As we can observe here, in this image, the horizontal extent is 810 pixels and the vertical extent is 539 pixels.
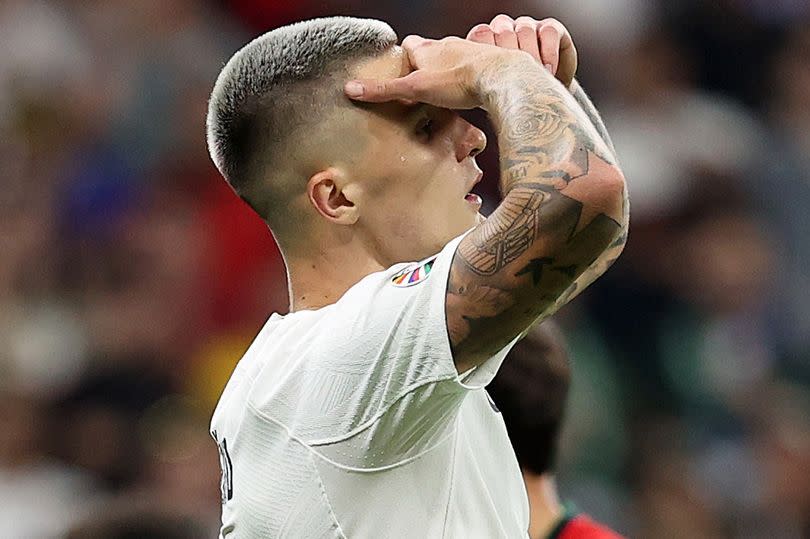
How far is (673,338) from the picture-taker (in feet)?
25.1

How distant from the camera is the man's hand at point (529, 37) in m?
2.88

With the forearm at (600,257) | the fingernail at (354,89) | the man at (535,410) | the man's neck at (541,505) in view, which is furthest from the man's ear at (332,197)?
the man's neck at (541,505)

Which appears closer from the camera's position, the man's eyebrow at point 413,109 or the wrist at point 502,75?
the wrist at point 502,75

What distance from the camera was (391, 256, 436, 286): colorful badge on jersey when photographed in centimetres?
248

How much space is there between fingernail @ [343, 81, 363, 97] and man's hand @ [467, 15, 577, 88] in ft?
0.79

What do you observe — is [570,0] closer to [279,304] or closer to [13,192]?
[279,304]

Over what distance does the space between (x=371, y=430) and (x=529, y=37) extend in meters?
0.90

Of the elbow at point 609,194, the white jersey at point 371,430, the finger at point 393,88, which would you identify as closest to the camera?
the elbow at point 609,194

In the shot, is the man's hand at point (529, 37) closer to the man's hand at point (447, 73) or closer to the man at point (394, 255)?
the man at point (394, 255)

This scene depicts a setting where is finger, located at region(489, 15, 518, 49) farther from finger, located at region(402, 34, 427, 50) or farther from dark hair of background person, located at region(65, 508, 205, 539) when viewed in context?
dark hair of background person, located at region(65, 508, 205, 539)

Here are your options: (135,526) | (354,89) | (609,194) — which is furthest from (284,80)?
(135,526)

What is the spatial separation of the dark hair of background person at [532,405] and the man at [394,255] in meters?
0.95

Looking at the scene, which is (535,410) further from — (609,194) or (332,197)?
(609,194)

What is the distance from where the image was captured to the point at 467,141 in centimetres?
294
